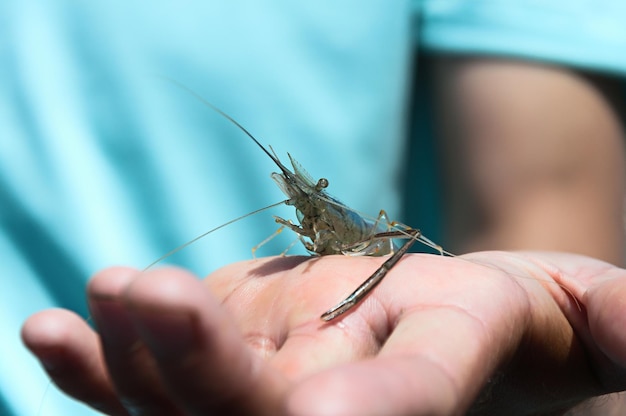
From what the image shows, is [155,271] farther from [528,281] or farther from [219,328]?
[528,281]

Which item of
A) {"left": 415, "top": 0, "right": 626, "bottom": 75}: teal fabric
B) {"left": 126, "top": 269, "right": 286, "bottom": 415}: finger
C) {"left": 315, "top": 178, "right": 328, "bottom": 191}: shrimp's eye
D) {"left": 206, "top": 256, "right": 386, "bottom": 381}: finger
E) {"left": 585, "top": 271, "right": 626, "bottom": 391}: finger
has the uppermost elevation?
{"left": 415, "top": 0, "right": 626, "bottom": 75}: teal fabric

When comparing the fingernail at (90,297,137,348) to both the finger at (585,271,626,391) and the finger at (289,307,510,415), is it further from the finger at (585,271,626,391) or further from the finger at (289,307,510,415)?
the finger at (585,271,626,391)

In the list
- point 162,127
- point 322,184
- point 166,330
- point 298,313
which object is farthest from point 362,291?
point 162,127

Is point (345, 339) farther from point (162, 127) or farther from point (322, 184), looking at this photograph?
point (162, 127)

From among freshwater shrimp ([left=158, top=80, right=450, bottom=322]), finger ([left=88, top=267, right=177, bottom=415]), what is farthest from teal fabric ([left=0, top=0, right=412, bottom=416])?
finger ([left=88, top=267, right=177, bottom=415])

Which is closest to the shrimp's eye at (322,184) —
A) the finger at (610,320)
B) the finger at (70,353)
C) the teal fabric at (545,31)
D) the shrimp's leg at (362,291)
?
the shrimp's leg at (362,291)

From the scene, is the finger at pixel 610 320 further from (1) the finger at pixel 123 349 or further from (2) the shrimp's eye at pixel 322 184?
(1) the finger at pixel 123 349

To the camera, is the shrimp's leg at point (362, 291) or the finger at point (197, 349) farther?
the shrimp's leg at point (362, 291)
